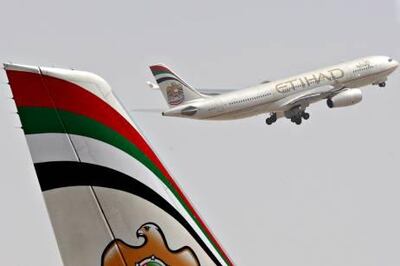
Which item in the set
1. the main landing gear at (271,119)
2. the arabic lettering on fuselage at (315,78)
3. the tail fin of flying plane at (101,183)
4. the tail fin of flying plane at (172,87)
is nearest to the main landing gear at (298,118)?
the main landing gear at (271,119)

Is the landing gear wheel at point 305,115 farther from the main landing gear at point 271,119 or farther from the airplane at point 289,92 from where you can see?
the main landing gear at point 271,119

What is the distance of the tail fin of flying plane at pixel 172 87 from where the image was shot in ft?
311

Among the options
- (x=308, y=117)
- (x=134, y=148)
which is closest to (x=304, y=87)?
(x=308, y=117)


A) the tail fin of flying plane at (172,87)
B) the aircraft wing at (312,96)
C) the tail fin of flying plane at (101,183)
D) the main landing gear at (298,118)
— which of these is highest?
the tail fin of flying plane at (172,87)

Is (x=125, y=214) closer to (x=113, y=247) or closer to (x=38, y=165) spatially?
(x=113, y=247)

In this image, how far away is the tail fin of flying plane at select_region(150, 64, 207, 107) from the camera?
94.9m

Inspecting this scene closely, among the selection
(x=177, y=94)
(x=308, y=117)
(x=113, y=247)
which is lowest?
(x=113, y=247)

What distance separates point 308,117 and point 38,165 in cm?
8199

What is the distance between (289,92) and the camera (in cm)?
9481

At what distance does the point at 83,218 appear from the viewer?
52.0 feet

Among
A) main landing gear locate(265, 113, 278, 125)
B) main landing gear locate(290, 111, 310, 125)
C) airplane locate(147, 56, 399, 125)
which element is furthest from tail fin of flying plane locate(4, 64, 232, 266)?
main landing gear locate(265, 113, 278, 125)

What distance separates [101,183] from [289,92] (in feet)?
261

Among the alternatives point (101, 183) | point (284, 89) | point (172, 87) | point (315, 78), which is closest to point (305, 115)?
point (284, 89)

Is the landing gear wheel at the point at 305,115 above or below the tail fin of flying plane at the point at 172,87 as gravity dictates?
below
